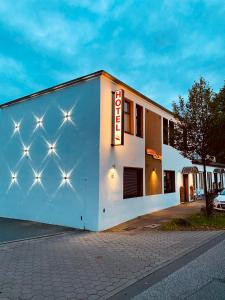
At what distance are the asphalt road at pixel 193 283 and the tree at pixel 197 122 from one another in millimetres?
7309

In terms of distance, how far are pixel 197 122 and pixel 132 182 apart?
4474mm

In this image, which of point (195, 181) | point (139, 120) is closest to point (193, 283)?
point (139, 120)

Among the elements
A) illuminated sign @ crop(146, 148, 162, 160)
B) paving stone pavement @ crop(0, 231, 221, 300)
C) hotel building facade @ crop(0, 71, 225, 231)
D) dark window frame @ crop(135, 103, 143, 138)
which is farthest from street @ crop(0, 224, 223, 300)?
dark window frame @ crop(135, 103, 143, 138)

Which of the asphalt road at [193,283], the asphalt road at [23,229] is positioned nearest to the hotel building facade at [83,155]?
the asphalt road at [23,229]

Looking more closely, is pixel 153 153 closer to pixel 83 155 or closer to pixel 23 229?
pixel 83 155

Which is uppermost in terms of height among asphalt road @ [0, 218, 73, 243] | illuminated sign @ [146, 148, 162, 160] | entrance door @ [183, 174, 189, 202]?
illuminated sign @ [146, 148, 162, 160]

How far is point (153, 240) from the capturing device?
32.7 feet

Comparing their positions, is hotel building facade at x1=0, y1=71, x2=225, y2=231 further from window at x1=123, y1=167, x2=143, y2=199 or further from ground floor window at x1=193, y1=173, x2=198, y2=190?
ground floor window at x1=193, y1=173, x2=198, y2=190

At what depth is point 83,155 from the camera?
1298cm

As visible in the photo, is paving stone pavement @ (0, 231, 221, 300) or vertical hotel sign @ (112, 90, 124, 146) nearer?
paving stone pavement @ (0, 231, 221, 300)

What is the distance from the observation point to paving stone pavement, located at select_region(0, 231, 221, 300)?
563cm

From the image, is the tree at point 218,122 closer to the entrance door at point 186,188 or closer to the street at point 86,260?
the street at point 86,260

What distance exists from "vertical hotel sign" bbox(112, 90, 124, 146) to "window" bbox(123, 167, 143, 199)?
2.17 metres

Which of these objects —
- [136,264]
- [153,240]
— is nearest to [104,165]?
[153,240]
